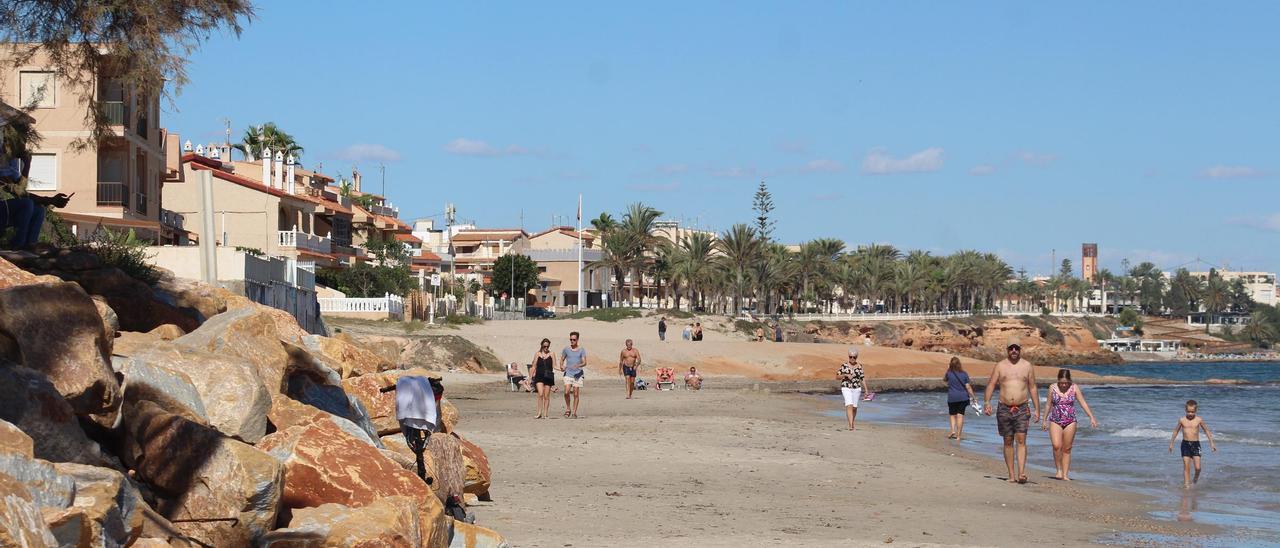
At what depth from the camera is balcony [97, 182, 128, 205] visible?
33.9 m

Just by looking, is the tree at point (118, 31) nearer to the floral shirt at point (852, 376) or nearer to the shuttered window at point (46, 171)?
the floral shirt at point (852, 376)

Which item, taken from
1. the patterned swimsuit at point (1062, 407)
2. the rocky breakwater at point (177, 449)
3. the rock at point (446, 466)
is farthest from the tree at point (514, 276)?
the rocky breakwater at point (177, 449)

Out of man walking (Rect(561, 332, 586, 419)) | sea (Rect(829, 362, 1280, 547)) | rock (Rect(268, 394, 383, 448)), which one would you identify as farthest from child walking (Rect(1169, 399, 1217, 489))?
rock (Rect(268, 394, 383, 448))

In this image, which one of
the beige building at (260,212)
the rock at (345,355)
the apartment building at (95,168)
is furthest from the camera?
the beige building at (260,212)

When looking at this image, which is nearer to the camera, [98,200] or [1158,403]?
[98,200]

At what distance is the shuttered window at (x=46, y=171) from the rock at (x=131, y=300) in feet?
77.9

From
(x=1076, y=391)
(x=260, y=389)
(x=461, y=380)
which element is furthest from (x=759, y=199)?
(x=260, y=389)

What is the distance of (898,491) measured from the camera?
14516 millimetres

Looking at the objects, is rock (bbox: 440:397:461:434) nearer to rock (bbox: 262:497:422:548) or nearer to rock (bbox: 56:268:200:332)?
rock (bbox: 56:268:200:332)

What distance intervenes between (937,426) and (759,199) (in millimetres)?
83533

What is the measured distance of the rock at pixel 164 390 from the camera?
25.0 ft

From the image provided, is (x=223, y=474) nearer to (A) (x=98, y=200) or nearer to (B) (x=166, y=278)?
(B) (x=166, y=278)

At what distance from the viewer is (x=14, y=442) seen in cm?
583

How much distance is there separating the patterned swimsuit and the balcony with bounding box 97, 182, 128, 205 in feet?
84.9
